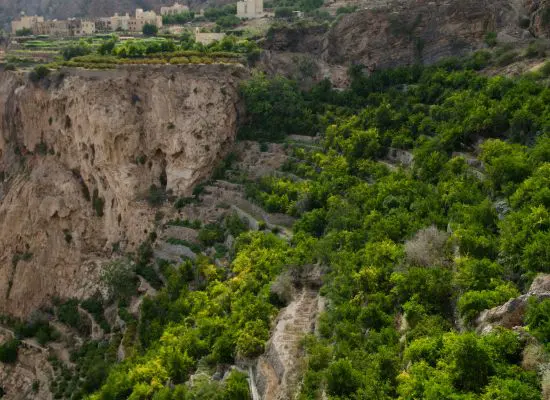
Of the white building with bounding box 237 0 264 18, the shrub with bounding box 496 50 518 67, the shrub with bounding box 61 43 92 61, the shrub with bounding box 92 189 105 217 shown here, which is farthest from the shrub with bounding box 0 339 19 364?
the white building with bounding box 237 0 264 18

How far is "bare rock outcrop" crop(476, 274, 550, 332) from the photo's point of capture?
13.1 metres

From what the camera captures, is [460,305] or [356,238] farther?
[356,238]

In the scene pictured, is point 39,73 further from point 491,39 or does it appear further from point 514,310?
point 514,310

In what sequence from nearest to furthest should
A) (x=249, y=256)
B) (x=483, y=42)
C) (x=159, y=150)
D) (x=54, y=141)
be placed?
(x=249, y=256) → (x=483, y=42) → (x=159, y=150) → (x=54, y=141)

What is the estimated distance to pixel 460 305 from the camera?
577 inches

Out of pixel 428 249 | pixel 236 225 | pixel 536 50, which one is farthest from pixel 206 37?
pixel 428 249

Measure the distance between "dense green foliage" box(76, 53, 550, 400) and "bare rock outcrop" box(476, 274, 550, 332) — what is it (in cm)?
54

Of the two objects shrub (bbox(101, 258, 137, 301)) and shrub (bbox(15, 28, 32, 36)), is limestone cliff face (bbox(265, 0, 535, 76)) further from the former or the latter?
shrub (bbox(15, 28, 32, 36))

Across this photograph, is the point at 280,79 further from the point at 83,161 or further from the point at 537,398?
the point at 537,398

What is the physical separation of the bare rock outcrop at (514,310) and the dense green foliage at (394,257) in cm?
54

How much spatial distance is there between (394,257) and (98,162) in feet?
72.0

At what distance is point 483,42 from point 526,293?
2229 cm

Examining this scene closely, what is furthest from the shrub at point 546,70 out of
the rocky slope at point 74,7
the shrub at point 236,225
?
the rocky slope at point 74,7

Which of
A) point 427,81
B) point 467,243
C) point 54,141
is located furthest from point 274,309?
point 54,141
